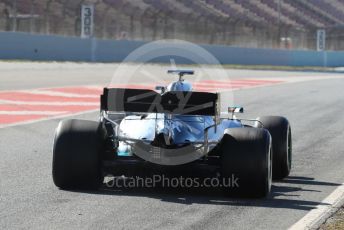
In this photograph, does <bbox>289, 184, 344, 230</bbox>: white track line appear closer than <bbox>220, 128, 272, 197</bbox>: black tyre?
Yes

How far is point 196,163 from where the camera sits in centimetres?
782

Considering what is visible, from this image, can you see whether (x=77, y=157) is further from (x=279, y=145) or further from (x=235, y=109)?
(x=279, y=145)

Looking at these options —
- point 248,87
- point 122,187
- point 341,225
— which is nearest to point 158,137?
point 122,187

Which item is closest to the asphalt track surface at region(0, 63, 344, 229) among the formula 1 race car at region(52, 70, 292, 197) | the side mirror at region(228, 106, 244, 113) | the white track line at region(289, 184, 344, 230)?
the white track line at region(289, 184, 344, 230)

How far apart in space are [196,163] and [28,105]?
976cm

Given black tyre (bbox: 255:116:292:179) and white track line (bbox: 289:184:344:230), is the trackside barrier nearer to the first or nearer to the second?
black tyre (bbox: 255:116:292:179)

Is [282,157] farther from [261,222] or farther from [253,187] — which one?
[261,222]

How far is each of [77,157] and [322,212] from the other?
2178 millimetres

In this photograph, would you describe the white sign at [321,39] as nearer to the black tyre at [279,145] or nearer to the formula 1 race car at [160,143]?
the black tyre at [279,145]

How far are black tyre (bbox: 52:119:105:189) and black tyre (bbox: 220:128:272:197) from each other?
1123mm

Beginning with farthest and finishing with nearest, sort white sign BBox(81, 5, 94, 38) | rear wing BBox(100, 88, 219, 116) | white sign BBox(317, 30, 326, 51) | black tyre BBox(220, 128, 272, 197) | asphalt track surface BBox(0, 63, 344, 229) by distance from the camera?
white sign BBox(317, 30, 326, 51), white sign BBox(81, 5, 94, 38), rear wing BBox(100, 88, 219, 116), black tyre BBox(220, 128, 272, 197), asphalt track surface BBox(0, 63, 344, 229)

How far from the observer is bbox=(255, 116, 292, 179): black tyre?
29.5 feet

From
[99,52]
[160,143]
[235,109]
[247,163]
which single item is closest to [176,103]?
[160,143]

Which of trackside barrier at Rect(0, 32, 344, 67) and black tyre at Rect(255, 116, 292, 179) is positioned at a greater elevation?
Answer: trackside barrier at Rect(0, 32, 344, 67)
